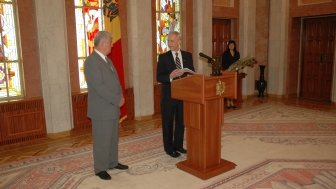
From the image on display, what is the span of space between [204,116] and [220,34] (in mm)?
5684

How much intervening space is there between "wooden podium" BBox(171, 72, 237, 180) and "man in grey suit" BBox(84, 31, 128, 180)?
0.76 m

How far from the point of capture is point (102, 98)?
3.25 meters

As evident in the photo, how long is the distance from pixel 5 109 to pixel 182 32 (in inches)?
172

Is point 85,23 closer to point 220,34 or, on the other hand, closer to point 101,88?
point 101,88

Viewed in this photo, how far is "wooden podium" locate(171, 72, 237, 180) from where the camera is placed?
10.5 feet

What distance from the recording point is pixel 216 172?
3510 millimetres

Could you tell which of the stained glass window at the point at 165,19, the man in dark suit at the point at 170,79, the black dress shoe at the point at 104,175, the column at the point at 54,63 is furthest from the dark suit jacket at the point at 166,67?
the stained glass window at the point at 165,19

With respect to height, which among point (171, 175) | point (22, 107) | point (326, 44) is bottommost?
point (171, 175)

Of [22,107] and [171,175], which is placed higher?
[22,107]

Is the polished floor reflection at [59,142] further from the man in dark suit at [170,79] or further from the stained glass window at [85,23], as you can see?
the man in dark suit at [170,79]

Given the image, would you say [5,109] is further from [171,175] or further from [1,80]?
[171,175]

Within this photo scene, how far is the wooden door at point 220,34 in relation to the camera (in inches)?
328

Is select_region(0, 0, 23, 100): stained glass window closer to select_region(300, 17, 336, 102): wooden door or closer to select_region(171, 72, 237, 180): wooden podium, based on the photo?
select_region(171, 72, 237, 180): wooden podium

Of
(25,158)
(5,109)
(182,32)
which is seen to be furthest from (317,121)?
(5,109)
